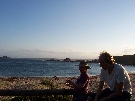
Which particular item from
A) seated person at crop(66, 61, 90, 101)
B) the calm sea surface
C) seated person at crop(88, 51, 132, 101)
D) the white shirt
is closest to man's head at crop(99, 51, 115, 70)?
seated person at crop(88, 51, 132, 101)

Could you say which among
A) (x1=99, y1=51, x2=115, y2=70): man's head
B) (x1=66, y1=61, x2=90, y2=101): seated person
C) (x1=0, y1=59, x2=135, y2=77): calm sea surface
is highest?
(x1=99, y1=51, x2=115, y2=70): man's head

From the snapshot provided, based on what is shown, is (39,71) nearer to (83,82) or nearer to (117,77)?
(83,82)

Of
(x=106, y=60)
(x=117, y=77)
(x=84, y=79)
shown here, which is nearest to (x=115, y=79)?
(x=117, y=77)

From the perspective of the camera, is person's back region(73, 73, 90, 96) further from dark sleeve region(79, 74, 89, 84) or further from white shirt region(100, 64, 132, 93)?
white shirt region(100, 64, 132, 93)

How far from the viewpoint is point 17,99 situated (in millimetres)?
8242

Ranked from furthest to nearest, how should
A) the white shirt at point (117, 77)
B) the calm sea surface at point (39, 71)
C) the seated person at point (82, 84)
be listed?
the calm sea surface at point (39, 71) < the seated person at point (82, 84) < the white shirt at point (117, 77)

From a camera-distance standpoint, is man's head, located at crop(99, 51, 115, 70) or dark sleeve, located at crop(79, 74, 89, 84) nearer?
man's head, located at crop(99, 51, 115, 70)

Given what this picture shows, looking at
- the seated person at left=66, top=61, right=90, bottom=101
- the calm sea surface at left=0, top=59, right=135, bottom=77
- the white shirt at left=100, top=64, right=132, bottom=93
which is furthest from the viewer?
the calm sea surface at left=0, top=59, right=135, bottom=77

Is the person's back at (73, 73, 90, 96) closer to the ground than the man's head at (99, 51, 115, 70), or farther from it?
closer to the ground

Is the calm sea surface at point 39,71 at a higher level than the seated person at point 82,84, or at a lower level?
lower

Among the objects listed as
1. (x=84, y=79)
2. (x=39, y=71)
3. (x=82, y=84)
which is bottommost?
(x=39, y=71)

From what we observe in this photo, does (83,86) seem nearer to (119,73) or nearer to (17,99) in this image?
(119,73)

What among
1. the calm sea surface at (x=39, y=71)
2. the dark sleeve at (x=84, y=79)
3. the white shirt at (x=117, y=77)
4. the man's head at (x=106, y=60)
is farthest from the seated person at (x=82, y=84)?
the calm sea surface at (x=39, y=71)

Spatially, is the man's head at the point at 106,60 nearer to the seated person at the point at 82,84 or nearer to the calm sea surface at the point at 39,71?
the seated person at the point at 82,84
